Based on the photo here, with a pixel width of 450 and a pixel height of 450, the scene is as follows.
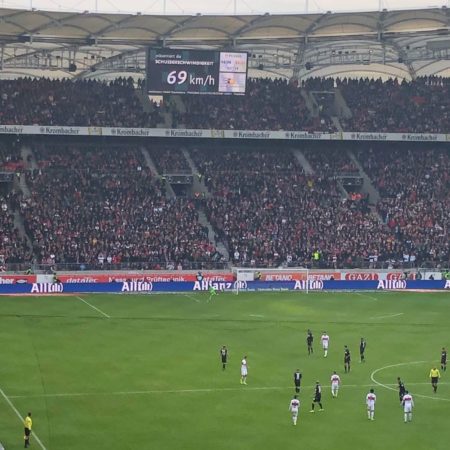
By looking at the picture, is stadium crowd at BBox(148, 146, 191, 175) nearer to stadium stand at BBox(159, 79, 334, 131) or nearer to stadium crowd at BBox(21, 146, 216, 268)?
stadium crowd at BBox(21, 146, 216, 268)

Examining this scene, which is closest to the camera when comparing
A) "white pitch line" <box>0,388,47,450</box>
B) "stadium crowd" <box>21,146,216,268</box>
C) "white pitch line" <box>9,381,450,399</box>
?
"white pitch line" <box>0,388,47,450</box>

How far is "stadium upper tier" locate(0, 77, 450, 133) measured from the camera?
85.9 meters

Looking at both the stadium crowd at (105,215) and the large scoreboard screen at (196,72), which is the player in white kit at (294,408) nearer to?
the stadium crowd at (105,215)

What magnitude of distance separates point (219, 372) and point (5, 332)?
13.9 meters

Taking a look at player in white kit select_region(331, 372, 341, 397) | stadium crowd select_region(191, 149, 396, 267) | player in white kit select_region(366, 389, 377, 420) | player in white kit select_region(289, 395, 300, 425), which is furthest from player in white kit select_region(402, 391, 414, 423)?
stadium crowd select_region(191, 149, 396, 267)

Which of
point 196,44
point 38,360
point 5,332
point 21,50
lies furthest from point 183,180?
point 38,360

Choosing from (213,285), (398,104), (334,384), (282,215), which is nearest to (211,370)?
(334,384)

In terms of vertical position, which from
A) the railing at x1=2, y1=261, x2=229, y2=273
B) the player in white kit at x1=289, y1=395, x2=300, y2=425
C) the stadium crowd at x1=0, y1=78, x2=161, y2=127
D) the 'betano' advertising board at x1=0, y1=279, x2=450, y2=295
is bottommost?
the player in white kit at x1=289, y1=395, x2=300, y2=425

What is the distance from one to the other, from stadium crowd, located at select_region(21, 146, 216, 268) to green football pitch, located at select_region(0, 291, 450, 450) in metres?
5.17

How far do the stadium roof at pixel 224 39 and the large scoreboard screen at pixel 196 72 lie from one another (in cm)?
294

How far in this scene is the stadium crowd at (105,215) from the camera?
249 ft

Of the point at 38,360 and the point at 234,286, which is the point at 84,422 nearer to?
the point at 38,360

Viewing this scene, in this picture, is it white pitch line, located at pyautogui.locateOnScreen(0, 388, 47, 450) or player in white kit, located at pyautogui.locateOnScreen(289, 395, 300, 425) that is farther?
player in white kit, located at pyautogui.locateOnScreen(289, 395, 300, 425)

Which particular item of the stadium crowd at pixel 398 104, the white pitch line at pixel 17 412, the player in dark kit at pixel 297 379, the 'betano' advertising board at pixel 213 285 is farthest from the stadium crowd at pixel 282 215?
the white pitch line at pixel 17 412
